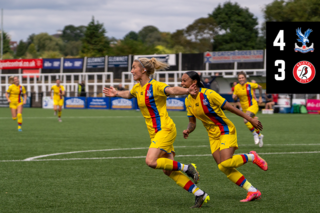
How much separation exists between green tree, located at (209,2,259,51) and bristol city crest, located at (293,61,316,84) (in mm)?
55600

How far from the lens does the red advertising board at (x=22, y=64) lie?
5472 cm

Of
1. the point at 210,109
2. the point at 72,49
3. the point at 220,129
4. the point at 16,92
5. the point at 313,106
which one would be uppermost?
the point at 72,49

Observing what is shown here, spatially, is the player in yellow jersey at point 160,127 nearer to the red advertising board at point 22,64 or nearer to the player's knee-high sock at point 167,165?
the player's knee-high sock at point 167,165

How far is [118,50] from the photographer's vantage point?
80625mm

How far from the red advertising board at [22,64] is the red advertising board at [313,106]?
1349 inches

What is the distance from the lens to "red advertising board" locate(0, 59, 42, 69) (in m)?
54.7

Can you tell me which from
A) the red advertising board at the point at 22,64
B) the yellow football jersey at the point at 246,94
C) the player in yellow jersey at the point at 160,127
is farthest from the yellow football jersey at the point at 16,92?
the red advertising board at the point at 22,64

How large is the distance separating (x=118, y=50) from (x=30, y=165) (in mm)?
72556

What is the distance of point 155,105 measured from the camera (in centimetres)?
606

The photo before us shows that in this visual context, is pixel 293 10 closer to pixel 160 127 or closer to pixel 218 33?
pixel 218 33

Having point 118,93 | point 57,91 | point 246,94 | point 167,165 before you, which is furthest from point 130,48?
point 167,165

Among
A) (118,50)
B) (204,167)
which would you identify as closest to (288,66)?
(204,167)

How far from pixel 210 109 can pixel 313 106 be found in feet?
91.5

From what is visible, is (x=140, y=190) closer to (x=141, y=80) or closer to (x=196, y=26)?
(x=141, y=80)
